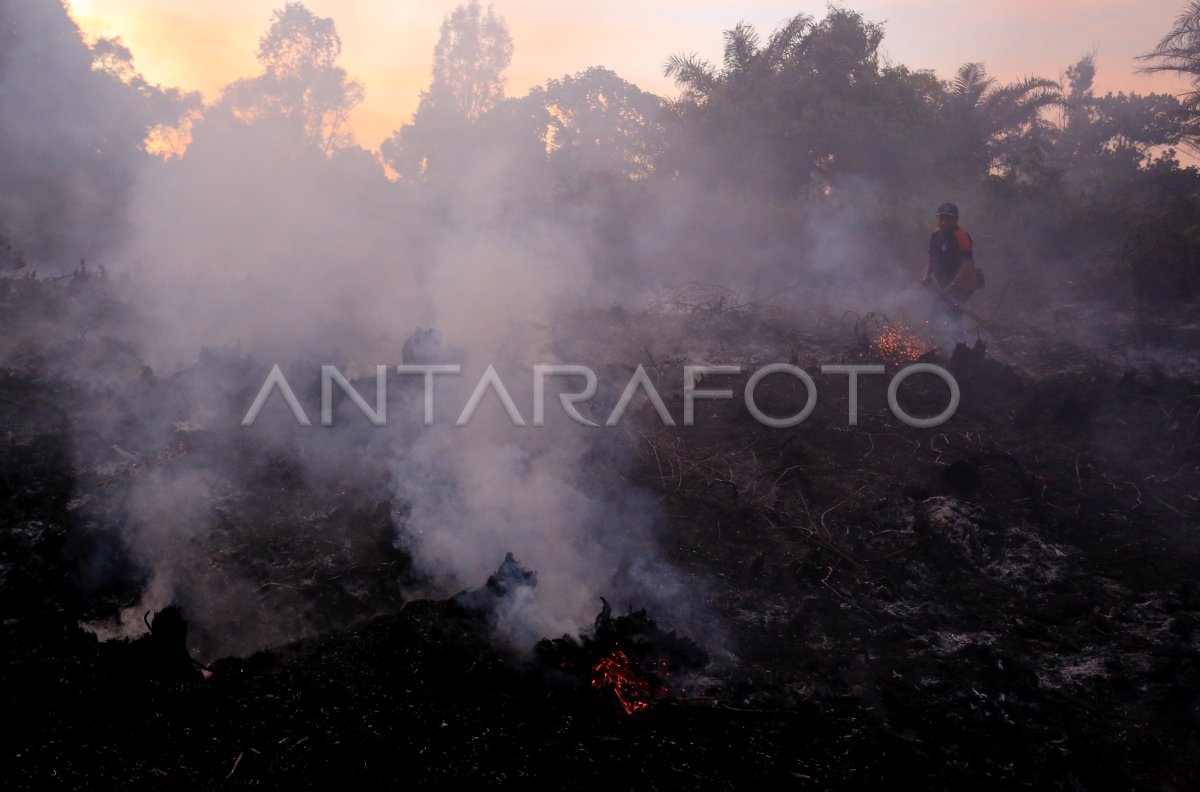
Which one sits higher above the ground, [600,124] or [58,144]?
[600,124]

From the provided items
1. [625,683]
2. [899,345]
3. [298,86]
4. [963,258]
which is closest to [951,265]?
[963,258]

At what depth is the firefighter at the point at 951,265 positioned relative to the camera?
9.92 metres

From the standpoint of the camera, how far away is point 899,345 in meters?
10.2

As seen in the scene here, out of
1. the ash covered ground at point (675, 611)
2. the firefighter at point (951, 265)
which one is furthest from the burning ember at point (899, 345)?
the firefighter at point (951, 265)

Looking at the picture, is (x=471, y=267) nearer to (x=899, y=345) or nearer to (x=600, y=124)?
(x=899, y=345)

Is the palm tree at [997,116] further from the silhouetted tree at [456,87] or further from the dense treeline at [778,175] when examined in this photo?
the silhouetted tree at [456,87]

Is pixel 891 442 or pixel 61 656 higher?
pixel 891 442

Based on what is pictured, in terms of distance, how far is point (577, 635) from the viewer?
4922 mm

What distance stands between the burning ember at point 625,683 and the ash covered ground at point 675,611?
0.02m

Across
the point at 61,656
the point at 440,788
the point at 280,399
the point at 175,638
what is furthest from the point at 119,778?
the point at 280,399

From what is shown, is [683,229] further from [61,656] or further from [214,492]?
[61,656]

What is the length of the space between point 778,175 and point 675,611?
40.9ft

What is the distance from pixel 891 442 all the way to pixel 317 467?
21.6 ft

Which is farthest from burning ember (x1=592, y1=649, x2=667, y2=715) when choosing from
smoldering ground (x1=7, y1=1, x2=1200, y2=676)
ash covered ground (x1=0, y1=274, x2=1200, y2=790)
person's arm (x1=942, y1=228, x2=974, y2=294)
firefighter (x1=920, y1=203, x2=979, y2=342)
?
person's arm (x1=942, y1=228, x2=974, y2=294)
